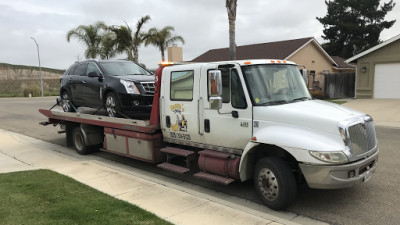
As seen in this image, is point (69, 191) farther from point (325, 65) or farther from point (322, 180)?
point (325, 65)

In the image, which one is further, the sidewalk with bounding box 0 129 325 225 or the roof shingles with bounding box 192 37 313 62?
the roof shingles with bounding box 192 37 313 62

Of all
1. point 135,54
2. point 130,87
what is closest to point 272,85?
point 130,87

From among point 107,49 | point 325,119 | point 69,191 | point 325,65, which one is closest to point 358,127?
point 325,119

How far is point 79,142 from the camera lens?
365 inches

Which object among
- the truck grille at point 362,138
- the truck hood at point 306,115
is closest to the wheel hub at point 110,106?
the truck hood at point 306,115

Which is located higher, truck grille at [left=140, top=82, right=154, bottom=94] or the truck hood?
truck grille at [left=140, top=82, right=154, bottom=94]

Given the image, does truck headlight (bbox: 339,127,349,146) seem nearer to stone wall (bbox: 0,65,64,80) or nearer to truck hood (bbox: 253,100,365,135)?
truck hood (bbox: 253,100,365,135)

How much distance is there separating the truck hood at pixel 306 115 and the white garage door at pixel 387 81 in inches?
714

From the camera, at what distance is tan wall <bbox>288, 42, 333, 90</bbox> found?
27761 millimetres

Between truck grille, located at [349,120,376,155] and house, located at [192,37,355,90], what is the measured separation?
21.8 metres

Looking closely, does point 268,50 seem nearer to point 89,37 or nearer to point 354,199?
point 89,37

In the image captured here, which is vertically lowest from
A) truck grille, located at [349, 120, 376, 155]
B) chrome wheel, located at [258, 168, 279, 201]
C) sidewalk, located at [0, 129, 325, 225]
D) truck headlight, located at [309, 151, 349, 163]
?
sidewalk, located at [0, 129, 325, 225]

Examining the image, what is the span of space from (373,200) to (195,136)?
9.92 ft

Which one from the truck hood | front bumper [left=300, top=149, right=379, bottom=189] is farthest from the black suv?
front bumper [left=300, top=149, right=379, bottom=189]
